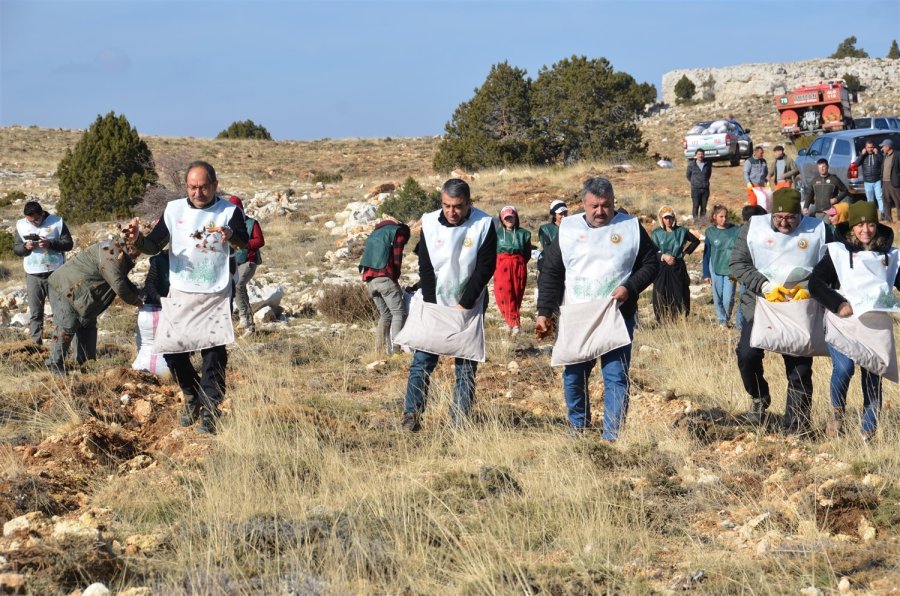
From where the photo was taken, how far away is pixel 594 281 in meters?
6.75

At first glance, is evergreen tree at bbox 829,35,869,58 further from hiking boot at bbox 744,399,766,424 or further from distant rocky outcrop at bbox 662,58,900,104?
hiking boot at bbox 744,399,766,424

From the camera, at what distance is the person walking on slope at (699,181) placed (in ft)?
→ 68.4

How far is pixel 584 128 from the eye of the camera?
34.3 m

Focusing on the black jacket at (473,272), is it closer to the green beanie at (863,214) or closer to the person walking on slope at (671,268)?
the green beanie at (863,214)

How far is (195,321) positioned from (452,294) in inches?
65.0

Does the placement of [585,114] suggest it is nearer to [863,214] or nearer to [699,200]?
[699,200]

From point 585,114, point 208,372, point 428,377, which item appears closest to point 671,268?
point 428,377

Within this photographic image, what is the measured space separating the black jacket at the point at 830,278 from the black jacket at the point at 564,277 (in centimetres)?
95

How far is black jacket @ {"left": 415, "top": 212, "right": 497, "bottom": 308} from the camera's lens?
23.0 ft

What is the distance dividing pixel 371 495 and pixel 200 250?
7.18 feet

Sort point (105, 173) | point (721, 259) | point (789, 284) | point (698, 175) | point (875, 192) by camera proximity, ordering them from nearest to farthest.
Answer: point (789, 284) < point (721, 259) < point (875, 192) < point (698, 175) < point (105, 173)

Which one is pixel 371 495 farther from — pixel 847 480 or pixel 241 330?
pixel 241 330

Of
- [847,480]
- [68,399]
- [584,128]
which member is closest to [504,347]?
[68,399]

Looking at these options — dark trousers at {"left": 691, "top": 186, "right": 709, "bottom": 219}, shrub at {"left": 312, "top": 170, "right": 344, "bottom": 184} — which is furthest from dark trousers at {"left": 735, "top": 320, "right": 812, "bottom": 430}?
shrub at {"left": 312, "top": 170, "right": 344, "bottom": 184}
